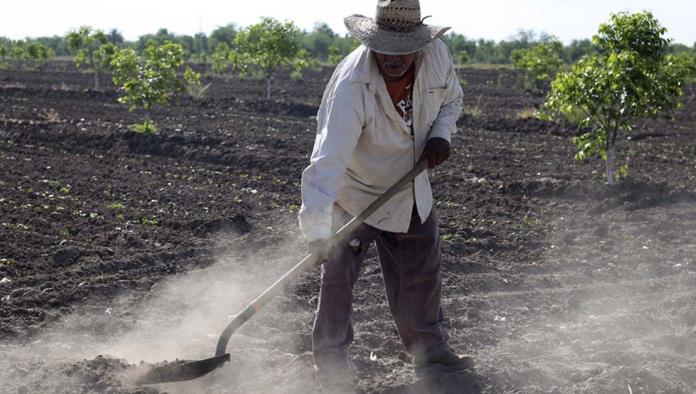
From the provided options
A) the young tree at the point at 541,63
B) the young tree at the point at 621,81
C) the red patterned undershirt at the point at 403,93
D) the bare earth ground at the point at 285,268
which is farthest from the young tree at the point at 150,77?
the young tree at the point at 541,63

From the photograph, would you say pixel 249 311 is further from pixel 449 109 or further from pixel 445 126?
pixel 449 109

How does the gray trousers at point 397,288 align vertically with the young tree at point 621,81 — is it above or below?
below

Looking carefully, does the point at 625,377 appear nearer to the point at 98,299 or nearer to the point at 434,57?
the point at 434,57

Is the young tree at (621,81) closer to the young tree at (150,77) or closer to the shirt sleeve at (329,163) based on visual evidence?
the shirt sleeve at (329,163)

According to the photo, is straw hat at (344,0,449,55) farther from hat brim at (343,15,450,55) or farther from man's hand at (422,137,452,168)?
man's hand at (422,137,452,168)

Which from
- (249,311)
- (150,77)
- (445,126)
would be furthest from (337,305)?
(150,77)

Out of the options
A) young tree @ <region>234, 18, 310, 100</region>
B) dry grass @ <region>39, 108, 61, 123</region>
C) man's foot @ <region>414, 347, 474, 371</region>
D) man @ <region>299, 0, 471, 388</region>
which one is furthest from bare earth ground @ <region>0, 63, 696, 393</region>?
young tree @ <region>234, 18, 310, 100</region>

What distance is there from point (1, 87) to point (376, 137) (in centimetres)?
2514

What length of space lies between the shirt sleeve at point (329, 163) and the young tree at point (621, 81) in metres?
7.65

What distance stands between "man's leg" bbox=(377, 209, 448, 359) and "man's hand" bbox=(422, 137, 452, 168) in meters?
0.38

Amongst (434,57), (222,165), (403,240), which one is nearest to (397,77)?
(434,57)

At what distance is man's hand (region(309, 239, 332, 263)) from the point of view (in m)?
4.35

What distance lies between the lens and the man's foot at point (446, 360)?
200 inches

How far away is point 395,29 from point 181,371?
2.01 metres
